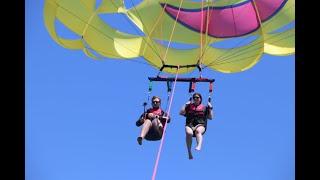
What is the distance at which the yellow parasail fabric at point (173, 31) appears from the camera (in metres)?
7.78

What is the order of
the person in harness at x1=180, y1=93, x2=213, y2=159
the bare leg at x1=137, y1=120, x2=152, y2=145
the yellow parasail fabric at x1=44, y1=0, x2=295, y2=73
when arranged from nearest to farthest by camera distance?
the bare leg at x1=137, y1=120, x2=152, y2=145 < the person in harness at x1=180, y1=93, x2=213, y2=159 < the yellow parasail fabric at x1=44, y1=0, x2=295, y2=73

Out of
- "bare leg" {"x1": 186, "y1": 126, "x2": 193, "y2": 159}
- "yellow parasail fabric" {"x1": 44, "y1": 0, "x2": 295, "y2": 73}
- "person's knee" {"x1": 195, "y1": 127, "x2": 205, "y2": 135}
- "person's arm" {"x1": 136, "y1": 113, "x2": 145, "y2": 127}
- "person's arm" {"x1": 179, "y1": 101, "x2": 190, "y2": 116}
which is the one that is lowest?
"bare leg" {"x1": 186, "y1": 126, "x2": 193, "y2": 159}

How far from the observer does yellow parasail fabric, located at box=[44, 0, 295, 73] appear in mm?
7777

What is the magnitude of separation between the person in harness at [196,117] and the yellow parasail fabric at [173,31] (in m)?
0.84

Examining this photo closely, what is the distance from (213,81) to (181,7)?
204 centimetres

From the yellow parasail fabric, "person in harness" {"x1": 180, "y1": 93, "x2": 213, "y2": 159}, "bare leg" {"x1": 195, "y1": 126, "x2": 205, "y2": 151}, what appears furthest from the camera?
the yellow parasail fabric

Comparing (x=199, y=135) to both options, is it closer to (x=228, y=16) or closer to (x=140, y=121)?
(x=140, y=121)

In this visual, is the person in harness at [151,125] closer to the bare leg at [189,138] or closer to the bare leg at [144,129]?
the bare leg at [144,129]

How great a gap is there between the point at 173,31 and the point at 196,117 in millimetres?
2033

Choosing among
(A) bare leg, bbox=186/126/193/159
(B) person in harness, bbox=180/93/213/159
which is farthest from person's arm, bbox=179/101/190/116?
(A) bare leg, bbox=186/126/193/159

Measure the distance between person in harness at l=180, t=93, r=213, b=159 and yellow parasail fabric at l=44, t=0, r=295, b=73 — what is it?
84 centimetres

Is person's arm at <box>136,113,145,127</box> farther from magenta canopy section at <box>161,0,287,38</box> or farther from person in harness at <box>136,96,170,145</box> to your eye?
magenta canopy section at <box>161,0,287,38</box>
